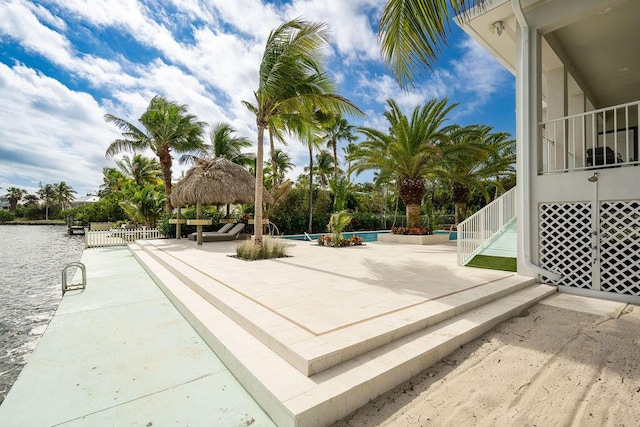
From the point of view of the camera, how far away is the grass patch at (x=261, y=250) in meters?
8.43

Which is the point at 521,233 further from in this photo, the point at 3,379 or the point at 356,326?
the point at 3,379

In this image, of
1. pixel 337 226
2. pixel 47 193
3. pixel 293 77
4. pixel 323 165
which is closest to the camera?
pixel 293 77

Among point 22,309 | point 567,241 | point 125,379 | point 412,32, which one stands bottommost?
point 22,309

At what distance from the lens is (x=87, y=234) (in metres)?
14.4

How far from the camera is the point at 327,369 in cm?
255

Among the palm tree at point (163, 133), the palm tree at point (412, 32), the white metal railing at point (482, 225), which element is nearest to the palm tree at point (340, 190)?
the palm tree at point (163, 133)

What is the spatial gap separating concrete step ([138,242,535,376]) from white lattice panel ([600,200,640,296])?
68.5 inches

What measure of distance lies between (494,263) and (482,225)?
1.49 m

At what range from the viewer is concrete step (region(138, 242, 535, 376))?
2.62 meters

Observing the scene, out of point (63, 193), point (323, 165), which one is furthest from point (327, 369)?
point (63, 193)

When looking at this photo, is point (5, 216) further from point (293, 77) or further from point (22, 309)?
point (293, 77)

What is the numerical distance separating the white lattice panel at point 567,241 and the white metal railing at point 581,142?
800mm

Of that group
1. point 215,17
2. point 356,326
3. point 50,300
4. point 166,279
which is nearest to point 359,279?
point 356,326

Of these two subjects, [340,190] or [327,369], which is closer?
[327,369]
